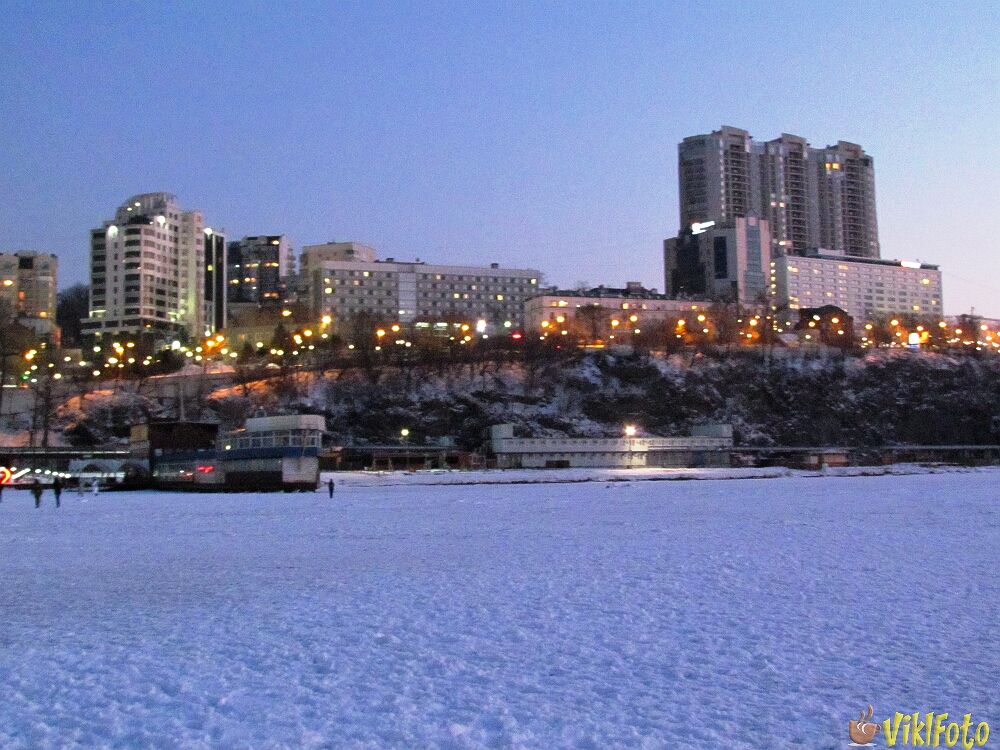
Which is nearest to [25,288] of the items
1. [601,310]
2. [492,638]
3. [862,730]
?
[601,310]

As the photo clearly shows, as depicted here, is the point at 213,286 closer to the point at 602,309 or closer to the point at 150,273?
the point at 150,273

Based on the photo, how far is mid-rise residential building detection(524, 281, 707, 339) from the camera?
537ft

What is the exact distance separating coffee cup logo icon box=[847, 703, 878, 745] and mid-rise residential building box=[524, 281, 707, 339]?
144983 mm

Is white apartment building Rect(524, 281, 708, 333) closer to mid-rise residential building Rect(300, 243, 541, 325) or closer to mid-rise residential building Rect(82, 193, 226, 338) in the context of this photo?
mid-rise residential building Rect(300, 243, 541, 325)

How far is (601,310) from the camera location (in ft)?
540

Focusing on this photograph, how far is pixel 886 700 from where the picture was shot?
415 inches

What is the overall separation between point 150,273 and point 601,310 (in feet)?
274

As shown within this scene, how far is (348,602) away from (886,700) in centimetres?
981

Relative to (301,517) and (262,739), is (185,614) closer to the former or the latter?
(262,739)

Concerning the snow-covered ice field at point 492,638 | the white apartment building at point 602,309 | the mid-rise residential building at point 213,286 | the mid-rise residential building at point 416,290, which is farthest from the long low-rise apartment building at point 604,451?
the mid-rise residential building at point 213,286

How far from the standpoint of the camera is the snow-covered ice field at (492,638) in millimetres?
10031

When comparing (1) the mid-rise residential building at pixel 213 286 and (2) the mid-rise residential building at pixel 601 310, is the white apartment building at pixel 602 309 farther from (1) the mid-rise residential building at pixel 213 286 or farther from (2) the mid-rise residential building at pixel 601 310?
(1) the mid-rise residential building at pixel 213 286

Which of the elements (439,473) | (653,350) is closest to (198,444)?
(439,473)

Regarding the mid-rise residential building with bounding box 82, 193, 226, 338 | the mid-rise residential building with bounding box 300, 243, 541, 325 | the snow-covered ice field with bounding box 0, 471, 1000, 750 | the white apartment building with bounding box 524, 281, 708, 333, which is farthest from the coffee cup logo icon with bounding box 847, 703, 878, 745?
the mid-rise residential building with bounding box 82, 193, 226, 338
